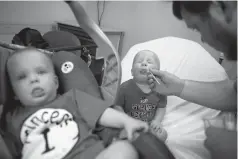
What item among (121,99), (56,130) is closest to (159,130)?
(121,99)

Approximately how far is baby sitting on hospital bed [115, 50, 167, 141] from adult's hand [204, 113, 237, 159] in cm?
11

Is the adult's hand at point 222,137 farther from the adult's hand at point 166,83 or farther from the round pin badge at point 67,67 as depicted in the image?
the round pin badge at point 67,67

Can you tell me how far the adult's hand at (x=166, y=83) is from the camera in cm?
56

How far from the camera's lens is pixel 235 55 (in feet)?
1.50

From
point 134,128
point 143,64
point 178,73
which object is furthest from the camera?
point 178,73

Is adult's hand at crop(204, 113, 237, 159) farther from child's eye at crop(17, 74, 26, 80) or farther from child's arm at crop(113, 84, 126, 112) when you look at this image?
child's eye at crop(17, 74, 26, 80)

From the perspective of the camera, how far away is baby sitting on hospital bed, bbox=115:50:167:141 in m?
0.57

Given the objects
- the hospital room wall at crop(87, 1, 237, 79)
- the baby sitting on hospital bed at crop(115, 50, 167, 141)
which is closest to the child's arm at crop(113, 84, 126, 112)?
the baby sitting on hospital bed at crop(115, 50, 167, 141)

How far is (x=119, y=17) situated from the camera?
66cm

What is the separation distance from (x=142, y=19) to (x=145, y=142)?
0.34 m

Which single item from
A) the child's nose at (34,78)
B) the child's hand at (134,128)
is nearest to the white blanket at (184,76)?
the child's hand at (134,128)

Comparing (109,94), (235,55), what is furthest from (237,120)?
(109,94)

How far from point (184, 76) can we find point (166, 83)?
0.12 meters

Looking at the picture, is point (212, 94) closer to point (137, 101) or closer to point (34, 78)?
point (137, 101)
